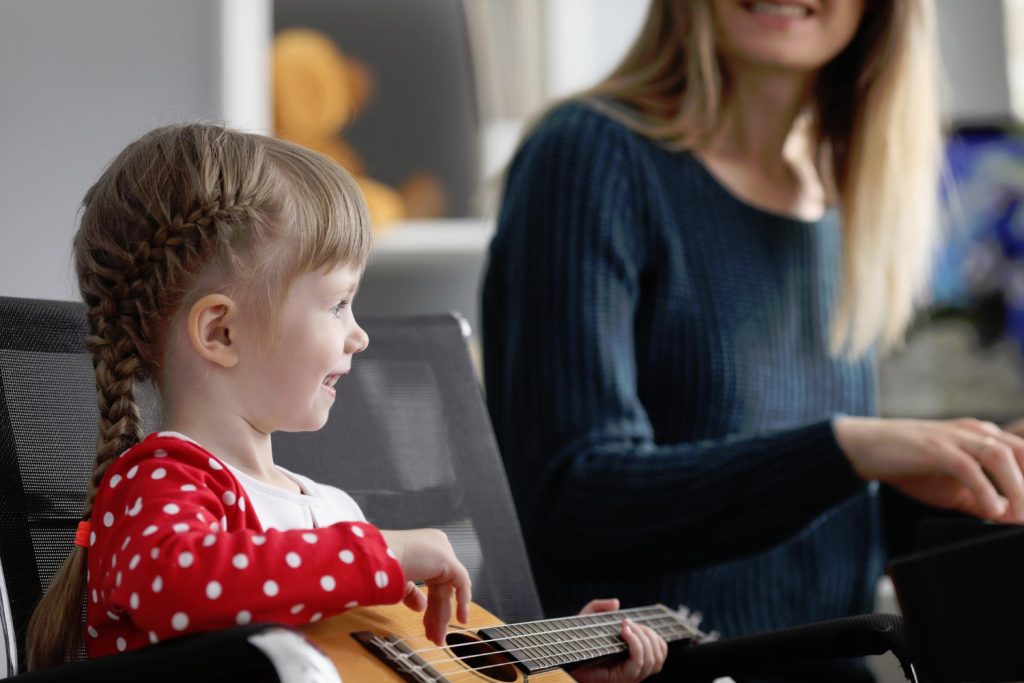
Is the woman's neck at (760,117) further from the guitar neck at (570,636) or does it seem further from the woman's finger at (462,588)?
the woman's finger at (462,588)

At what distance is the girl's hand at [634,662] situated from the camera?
0.94 metres

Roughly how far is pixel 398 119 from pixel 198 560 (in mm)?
1847

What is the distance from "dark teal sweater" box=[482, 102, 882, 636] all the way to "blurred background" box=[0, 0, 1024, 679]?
72cm

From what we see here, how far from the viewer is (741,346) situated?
144cm

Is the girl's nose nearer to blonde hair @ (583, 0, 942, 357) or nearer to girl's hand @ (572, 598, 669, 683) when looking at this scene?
girl's hand @ (572, 598, 669, 683)

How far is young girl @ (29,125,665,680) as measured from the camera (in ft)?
2.49

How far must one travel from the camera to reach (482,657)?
2.78 ft

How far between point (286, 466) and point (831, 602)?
74cm

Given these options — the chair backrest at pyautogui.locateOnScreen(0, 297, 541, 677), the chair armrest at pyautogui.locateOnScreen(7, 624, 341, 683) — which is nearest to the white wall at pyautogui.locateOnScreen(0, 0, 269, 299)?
the chair backrest at pyautogui.locateOnScreen(0, 297, 541, 677)

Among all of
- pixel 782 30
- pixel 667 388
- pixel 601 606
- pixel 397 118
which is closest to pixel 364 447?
pixel 601 606

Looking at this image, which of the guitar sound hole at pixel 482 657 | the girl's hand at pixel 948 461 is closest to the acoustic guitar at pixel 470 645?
the guitar sound hole at pixel 482 657

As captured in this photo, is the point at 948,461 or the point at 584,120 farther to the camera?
the point at 584,120

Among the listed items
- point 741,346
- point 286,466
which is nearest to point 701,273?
point 741,346

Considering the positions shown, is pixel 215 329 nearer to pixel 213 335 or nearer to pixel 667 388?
pixel 213 335
